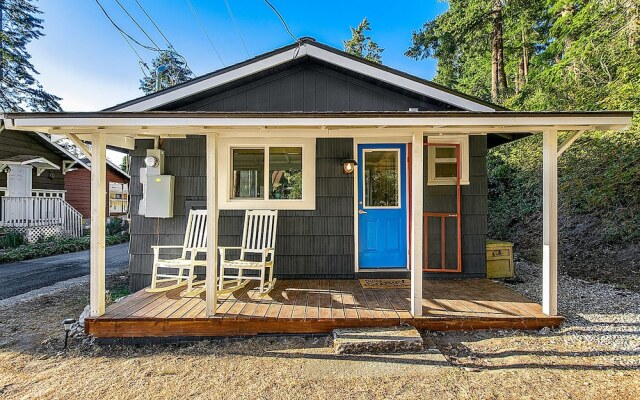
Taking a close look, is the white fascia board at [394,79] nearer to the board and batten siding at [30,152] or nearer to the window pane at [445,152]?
the window pane at [445,152]

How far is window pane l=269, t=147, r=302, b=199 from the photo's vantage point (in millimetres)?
4570

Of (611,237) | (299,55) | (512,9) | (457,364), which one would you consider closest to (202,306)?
(457,364)

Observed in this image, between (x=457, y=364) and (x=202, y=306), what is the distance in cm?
244

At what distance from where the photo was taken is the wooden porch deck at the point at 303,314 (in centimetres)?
297

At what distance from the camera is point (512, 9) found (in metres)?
10.2

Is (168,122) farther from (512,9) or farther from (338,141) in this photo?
(512,9)

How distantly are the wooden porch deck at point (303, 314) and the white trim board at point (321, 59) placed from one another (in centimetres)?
251

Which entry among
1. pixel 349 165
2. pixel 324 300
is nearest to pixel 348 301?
pixel 324 300

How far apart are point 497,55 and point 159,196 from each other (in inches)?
469

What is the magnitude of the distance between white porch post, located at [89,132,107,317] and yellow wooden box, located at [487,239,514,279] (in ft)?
16.0

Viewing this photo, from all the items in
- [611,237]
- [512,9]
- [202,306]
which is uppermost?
[512,9]

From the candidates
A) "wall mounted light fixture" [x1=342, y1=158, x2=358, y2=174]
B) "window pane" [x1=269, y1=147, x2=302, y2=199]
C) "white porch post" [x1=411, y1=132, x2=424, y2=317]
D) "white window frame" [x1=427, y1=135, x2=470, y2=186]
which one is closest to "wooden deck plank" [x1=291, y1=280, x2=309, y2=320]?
"white porch post" [x1=411, y1=132, x2=424, y2=317]

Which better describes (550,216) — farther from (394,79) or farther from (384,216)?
(394,79)

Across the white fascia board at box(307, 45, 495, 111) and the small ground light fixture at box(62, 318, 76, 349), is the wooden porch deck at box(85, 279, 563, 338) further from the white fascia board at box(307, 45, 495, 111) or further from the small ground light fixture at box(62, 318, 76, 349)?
the white fascia board at box(307, 45, 495, 111)
